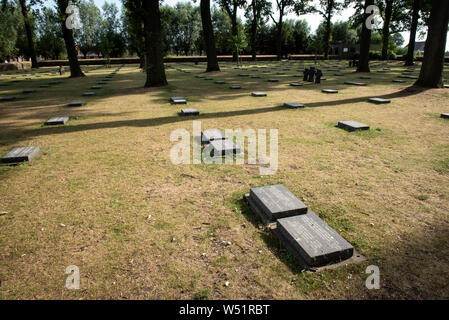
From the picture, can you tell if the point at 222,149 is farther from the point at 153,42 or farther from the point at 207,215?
the point at 153,42

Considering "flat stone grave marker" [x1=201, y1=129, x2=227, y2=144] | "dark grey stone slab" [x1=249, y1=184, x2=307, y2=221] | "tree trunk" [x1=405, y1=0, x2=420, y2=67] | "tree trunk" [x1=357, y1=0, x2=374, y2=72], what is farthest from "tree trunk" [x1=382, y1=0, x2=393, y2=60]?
"dark grey stone slab" [x1=249, y1=184, x2=307, y2=221]

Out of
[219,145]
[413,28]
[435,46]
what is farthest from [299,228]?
[413,28]

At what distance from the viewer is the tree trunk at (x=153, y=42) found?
12.4 metres

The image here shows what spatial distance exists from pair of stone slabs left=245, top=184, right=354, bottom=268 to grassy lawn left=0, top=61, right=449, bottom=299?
11 centimetres

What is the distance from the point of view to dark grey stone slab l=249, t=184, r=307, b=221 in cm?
283

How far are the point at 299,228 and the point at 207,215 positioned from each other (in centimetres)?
102

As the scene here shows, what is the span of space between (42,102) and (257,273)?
11.5m

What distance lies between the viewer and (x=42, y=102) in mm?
10492

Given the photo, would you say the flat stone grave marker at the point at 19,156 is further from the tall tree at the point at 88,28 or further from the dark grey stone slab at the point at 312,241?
the tall tree at the point at 88,28

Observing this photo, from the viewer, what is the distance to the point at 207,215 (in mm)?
3029

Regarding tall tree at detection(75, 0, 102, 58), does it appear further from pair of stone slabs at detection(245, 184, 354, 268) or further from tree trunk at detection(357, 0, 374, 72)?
pair of stone slabs at detection(245, 184, 354, 268)

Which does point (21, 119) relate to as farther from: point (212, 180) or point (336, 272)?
point (336, 272)
